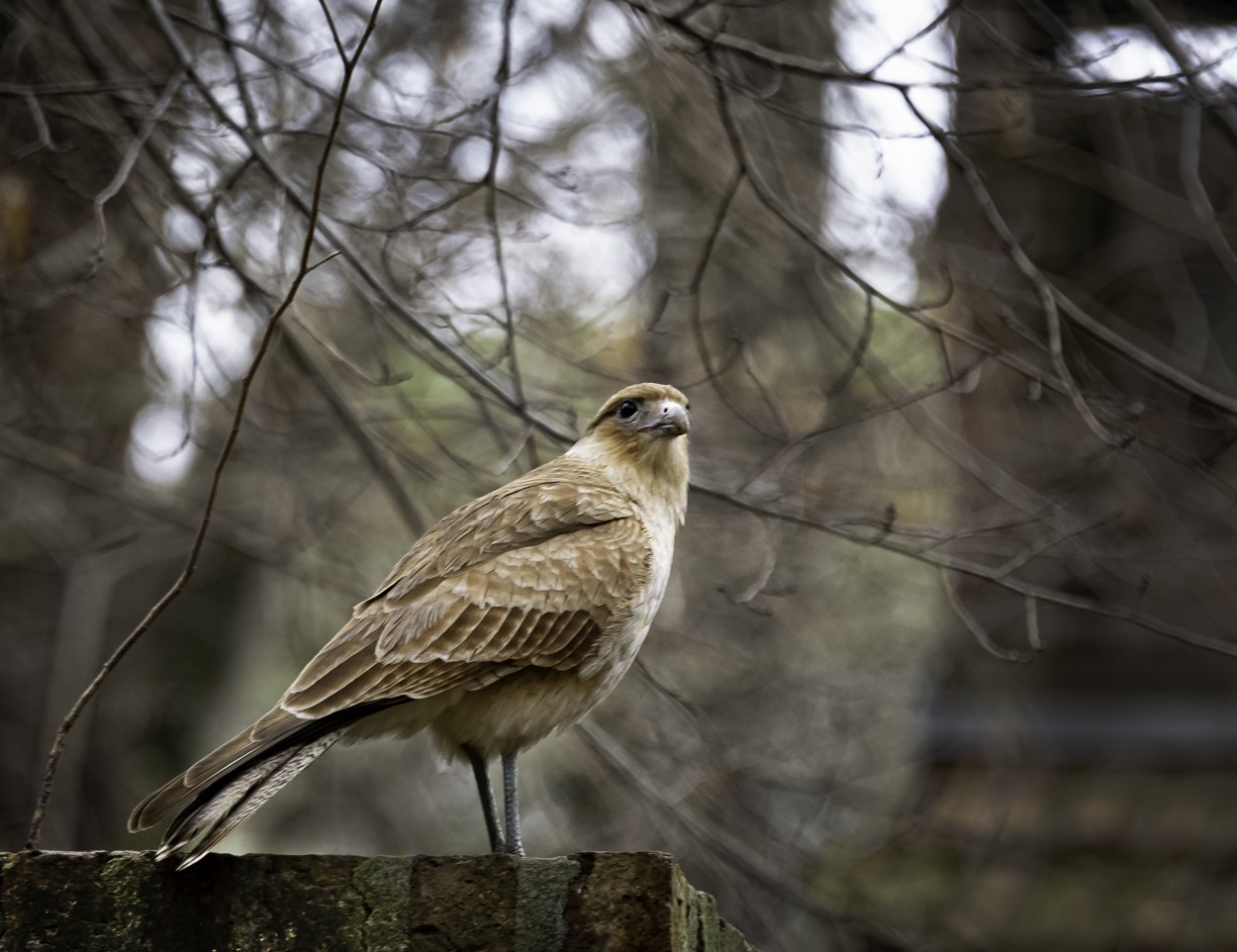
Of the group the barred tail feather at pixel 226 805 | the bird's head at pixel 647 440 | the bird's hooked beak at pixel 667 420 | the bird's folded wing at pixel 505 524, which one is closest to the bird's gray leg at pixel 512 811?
the bird's folded wing at pixel 505 524

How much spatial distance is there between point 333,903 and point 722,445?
266 inches

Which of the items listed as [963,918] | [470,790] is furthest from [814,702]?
[470,790]

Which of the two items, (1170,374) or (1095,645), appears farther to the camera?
(1095,645)

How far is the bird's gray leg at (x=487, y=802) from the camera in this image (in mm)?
3764

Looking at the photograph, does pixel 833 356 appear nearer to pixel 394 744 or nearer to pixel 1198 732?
Result: pixel 1198 732

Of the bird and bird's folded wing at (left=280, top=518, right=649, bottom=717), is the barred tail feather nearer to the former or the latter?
the bird

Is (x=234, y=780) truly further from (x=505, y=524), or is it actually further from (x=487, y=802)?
(x=505, y=524)

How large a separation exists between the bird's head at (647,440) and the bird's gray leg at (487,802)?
112 centimetres

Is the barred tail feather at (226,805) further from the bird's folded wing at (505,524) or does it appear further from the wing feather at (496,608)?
the bird's folded wing at (505,524)

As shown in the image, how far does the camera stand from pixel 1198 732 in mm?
9312

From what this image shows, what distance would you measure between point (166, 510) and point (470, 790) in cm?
442

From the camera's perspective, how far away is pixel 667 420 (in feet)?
15.3

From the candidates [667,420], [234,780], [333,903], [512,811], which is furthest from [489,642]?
[667,420]

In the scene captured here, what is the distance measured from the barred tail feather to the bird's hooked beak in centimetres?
182
